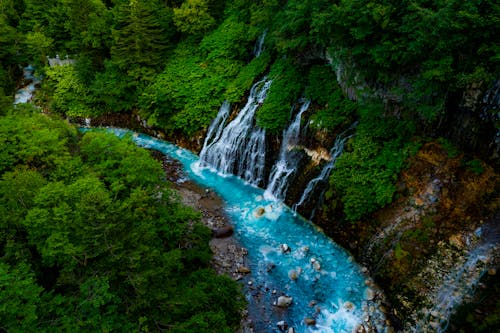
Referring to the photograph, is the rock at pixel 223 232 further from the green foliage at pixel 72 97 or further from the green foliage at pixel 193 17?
the green foliage at pixel 72 97

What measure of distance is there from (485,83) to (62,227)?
11153 millimetres

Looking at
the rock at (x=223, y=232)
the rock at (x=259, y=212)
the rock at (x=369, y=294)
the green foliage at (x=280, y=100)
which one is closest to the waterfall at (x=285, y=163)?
the green foliage at (x=280, y=100)

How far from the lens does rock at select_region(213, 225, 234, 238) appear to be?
12.4 meters

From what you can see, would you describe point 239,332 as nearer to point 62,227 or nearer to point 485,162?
point 62,227

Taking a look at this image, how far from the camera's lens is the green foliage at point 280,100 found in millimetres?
14331

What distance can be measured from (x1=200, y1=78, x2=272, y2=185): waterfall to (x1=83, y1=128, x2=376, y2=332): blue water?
0.99 metres

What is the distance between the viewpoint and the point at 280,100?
14.6 meters

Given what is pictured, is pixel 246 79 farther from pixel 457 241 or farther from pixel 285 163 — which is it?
pixel 457 241

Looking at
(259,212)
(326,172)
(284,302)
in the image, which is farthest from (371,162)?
(284,302)

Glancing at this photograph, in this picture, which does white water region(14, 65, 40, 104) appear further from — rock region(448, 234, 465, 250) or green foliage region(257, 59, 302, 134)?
rock region(448, 234, 465, 250)

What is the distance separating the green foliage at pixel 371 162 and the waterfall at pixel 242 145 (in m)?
4.35

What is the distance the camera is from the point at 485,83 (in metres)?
8.93

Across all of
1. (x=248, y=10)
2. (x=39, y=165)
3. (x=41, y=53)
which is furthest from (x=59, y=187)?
(x=41, y=53)

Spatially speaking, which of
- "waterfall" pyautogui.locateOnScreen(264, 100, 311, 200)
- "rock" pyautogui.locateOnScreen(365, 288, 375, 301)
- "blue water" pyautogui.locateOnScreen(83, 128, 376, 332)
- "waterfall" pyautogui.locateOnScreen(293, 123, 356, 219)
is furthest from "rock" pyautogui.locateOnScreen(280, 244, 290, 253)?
"rock" pyautogui.locateOnScreen(365, 288, 375, 301)
